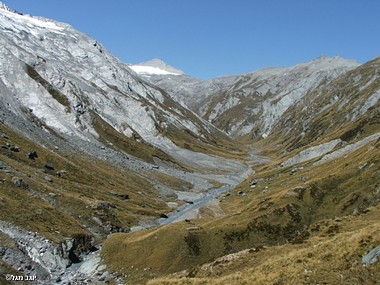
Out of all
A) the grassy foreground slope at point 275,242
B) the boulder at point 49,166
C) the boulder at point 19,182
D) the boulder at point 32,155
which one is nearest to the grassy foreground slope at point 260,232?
the grassy foreground slope at point 275,242

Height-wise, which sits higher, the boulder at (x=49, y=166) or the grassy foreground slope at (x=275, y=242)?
the boulder at (x=49, y=166)

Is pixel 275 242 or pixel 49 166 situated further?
pixel 49 166

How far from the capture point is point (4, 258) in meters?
69.8

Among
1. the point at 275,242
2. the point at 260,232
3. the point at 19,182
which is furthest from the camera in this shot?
the point at 19,182

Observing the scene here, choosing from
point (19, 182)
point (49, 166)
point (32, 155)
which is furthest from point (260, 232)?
point (32, 155)

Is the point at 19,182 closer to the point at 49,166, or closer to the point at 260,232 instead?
the point at 49,166

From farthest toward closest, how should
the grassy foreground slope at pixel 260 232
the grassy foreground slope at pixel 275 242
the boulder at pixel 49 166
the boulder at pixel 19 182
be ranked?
the boulder at pixel 49 166 → the boulder at pixel 19 182 → the grassy foreground slope at pixel 260 232 → the grassy foreground slope at pixel 275 242

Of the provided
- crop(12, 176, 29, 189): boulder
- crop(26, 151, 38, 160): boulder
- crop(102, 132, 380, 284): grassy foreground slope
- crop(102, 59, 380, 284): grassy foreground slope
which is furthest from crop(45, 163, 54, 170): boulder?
crop(102, 59, 380, 284): grassy foreground slope

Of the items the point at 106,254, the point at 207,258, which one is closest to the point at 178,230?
the point at 207,258

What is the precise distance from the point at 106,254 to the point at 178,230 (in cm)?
1536

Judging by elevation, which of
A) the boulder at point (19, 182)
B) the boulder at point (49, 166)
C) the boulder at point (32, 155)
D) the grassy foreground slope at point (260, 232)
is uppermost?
the boulder at point (32, 155)

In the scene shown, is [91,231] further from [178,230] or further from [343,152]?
[343,152]

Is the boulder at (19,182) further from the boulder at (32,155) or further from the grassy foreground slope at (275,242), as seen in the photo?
the boulder at (32,155)

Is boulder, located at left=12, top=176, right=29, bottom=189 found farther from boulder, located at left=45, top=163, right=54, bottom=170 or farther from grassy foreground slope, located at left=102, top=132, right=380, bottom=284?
boulder, located at left=45, top=163, right=54, bottom=170
